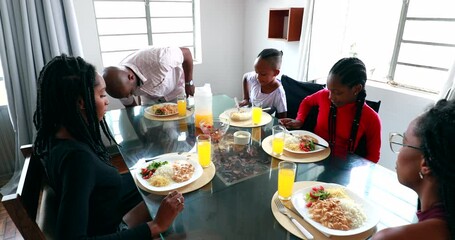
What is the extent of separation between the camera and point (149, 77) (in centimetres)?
227

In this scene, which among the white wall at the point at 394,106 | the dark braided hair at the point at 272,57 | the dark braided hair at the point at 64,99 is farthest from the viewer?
the white wall at the point at 394,106

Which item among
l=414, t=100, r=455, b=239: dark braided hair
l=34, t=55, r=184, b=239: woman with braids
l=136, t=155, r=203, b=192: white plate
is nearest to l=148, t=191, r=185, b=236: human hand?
l=34, t=55, r=184, b=239: woman with braids

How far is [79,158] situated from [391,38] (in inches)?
106

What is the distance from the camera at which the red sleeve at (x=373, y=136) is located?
A: 146 centimetres

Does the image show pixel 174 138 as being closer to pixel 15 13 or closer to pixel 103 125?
pixel 103 125

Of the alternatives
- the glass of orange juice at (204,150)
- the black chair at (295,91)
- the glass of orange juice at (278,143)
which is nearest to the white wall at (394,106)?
the black chair at (295,91)

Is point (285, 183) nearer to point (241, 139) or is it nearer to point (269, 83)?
point (241, 139)

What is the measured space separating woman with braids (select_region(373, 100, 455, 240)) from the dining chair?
1.07m

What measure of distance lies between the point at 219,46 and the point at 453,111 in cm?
329

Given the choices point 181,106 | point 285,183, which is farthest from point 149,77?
point 285,183

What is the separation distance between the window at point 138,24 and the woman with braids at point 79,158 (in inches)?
96.3

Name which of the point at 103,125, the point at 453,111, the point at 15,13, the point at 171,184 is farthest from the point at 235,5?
the point at 453,111

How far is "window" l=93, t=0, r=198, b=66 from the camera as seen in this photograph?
3205 mm

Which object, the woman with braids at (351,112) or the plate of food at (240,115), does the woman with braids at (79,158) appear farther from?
the woman with braids at (351,112)
